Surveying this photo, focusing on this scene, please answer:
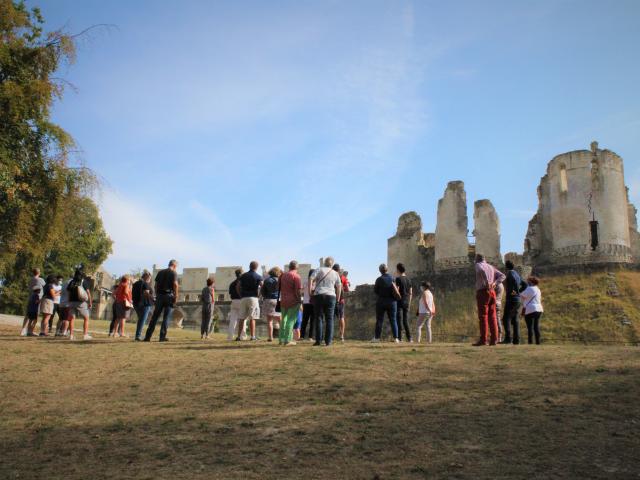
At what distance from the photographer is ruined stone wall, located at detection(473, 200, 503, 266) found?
169ft

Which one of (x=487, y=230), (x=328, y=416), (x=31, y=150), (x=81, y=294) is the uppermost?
(x=487, y=230)

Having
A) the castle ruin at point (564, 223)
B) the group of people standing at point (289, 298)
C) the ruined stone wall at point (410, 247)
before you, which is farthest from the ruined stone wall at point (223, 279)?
the group of people standing at point (289, 298)

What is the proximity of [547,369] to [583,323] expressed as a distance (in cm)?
2657

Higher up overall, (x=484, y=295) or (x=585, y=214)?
(x=585, y=214)

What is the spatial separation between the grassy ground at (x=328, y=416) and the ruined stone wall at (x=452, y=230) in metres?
40.5

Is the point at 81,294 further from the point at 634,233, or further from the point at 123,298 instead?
the point at 634,233

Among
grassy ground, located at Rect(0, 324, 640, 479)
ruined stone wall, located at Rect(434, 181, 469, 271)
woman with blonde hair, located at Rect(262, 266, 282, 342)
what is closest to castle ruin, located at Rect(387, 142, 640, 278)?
ruined stone wall, located at Rect(434, 181, 469, 271)

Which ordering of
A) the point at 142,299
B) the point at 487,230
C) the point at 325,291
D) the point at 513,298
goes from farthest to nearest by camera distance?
the point at 487,230 → the point at 142,299 → the point at 513,298 → the point at 325,291

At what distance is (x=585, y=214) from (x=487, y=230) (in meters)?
8.87

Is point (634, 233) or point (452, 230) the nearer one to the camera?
point (634, 233)

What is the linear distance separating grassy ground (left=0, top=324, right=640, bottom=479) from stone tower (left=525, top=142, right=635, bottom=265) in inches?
1403

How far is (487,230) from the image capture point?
51906 mm

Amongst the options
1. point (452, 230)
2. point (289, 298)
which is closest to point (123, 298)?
point (289, 298)

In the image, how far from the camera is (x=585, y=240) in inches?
1761
